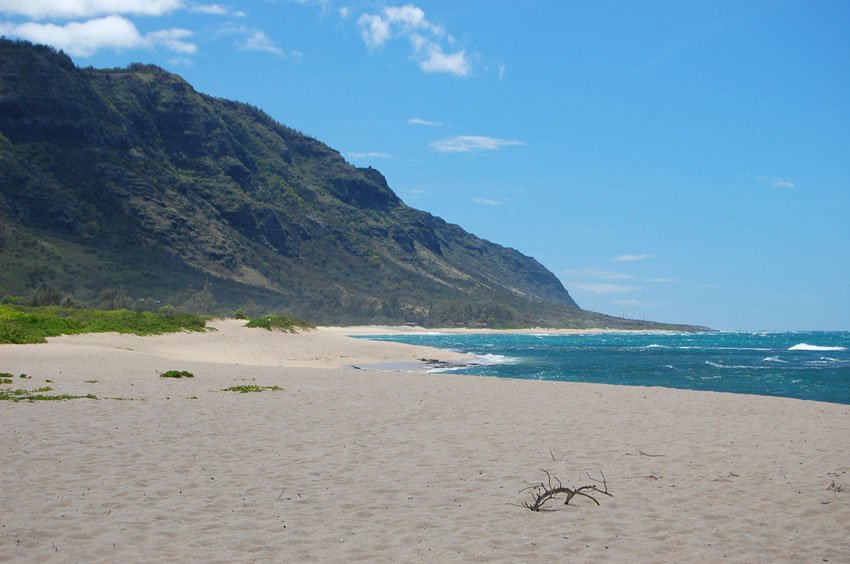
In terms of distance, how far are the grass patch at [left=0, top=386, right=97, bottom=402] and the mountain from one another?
73336mm

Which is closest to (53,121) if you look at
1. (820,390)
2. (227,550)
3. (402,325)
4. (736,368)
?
(402,325)

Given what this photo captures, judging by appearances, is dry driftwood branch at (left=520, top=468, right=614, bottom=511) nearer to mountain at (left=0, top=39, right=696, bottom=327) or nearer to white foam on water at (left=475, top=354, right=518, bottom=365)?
white foam on water at (left=475, top=354, right=518, bottom=365)

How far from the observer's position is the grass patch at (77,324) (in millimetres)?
33594

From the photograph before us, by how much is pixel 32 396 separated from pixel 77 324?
87.1ft

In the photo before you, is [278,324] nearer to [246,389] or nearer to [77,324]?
[77,324]

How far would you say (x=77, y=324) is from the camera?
4119 cm

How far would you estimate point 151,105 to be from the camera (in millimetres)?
177500

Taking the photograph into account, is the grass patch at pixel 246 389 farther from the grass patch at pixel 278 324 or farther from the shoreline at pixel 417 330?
the shoreline at pixel 417 330

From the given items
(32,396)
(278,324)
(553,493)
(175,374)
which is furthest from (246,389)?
(278,324)

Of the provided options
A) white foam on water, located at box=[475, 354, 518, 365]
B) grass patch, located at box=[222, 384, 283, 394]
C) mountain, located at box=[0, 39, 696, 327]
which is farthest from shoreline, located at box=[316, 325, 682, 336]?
grass patch, located at box=[222, 384, 283, 394]

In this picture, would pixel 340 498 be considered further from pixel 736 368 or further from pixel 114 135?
pixel 114 135

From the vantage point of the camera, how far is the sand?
740 cm

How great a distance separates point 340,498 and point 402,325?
147m

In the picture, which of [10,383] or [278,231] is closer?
[10,383]
